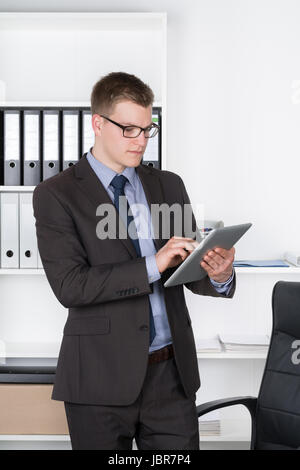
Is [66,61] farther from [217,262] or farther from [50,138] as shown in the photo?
[217,262]

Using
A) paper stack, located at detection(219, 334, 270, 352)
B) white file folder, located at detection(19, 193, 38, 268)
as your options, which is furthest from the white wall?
white file folder, located at detection(19, 193, 38, 268)

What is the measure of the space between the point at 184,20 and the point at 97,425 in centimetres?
183

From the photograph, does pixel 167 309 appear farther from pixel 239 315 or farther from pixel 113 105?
pixel 239 315

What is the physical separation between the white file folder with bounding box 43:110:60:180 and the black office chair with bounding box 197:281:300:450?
104 cm

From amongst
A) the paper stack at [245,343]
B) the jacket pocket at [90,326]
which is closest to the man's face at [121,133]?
the jacket pocket at [90,326]

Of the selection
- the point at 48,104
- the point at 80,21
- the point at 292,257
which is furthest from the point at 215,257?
the point at 80,21

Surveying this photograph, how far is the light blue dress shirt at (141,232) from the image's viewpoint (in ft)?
5.30

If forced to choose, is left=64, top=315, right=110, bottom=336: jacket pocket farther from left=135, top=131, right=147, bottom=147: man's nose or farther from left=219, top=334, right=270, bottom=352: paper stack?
left=219, top=334, right=270, bottom=352: paper stack

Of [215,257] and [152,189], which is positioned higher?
[152,189]

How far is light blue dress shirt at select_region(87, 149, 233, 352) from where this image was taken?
1615 mm

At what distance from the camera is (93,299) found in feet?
4.99

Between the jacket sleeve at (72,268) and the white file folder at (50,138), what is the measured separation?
2.65 feet

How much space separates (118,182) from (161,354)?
0.48m

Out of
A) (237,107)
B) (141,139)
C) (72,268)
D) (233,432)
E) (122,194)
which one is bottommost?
(233,432)
